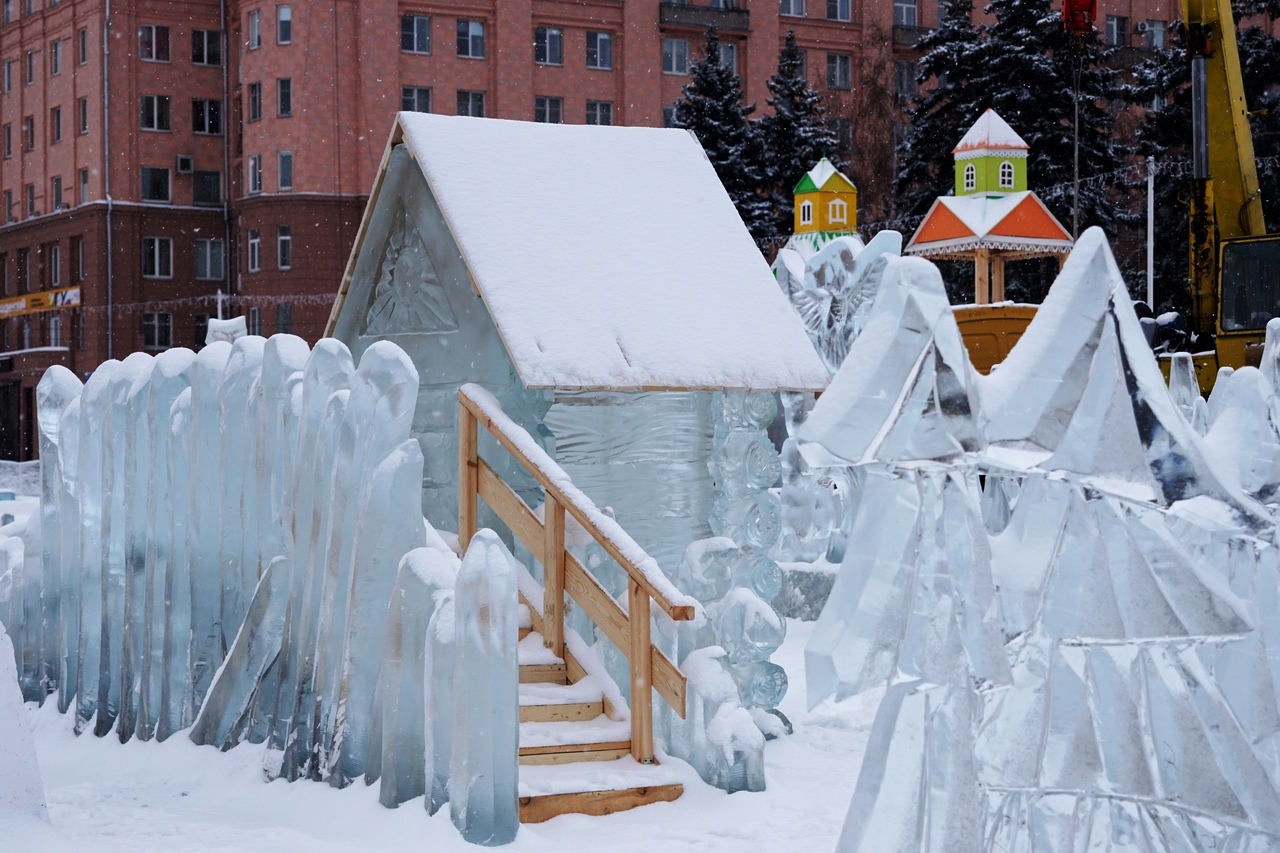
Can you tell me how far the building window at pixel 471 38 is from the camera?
4162 centimetres

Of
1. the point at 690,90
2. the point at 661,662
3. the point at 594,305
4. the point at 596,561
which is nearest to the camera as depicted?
the point at 661,662

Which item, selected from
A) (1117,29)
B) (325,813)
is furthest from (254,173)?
(325,813)

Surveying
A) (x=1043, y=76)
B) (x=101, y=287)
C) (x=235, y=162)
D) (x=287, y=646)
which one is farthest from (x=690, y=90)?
(x=287, y=646)

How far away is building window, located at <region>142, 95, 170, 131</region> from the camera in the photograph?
43.1 metres

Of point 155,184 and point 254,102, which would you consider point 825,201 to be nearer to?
point 254,102

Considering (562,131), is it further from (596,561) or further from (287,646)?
(287,646)

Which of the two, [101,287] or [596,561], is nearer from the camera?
[596,561]

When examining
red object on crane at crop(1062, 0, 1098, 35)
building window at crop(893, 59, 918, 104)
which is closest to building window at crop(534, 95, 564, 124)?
building window at crop(893, 59, 918, 104)

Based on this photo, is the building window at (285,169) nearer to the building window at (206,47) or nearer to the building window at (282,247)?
the building window at (282,247)

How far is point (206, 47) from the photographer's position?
4362 centimetres

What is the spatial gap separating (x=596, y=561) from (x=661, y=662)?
91 cm

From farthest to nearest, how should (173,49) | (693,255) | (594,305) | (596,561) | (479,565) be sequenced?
1. (173,49)
2. (693,255)
3. (594,305)
4. (596,561)
5. (479,565)

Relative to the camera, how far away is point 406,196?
948 cm

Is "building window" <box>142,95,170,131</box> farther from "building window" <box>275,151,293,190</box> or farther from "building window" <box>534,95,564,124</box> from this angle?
"building window" <box>534,95,564,124</box>
